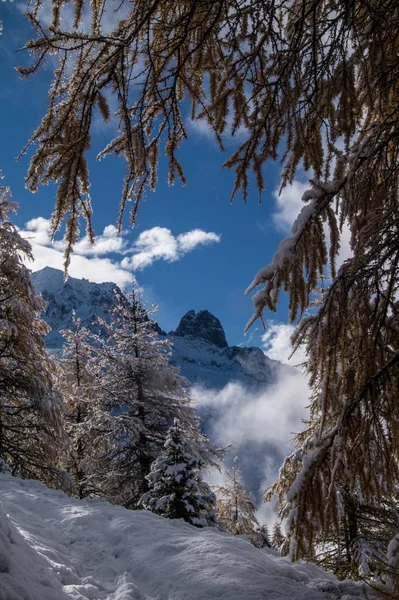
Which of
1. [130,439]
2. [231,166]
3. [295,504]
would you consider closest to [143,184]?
[231,166]

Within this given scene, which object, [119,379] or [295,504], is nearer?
[295,504]

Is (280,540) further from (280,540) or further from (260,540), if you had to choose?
(260,540)

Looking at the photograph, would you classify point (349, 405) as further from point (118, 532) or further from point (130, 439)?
point (130, 439)

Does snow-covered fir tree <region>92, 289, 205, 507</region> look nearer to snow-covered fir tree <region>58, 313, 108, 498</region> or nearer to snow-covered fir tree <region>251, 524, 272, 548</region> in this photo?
snow-covered fir tree <region>58, 313, 108, 498</region>

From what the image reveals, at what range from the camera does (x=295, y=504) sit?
10.2 ft

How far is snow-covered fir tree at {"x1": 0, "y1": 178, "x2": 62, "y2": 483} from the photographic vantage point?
8.92 m

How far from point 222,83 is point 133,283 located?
11.4m

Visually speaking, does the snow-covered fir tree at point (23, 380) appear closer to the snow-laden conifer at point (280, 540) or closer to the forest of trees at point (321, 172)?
the snow-laden conifer at point (280, 540)

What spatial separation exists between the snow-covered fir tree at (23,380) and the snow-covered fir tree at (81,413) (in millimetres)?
670

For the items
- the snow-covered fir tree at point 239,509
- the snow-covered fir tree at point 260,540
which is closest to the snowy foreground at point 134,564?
the snow-covered fir tree at point 260,540

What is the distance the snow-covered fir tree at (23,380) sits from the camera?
892 centimetres

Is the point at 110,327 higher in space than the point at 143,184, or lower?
higher

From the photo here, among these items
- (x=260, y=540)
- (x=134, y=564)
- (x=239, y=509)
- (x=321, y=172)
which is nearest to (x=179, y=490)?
(x=134, y=564)

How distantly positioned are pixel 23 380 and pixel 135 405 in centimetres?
406
